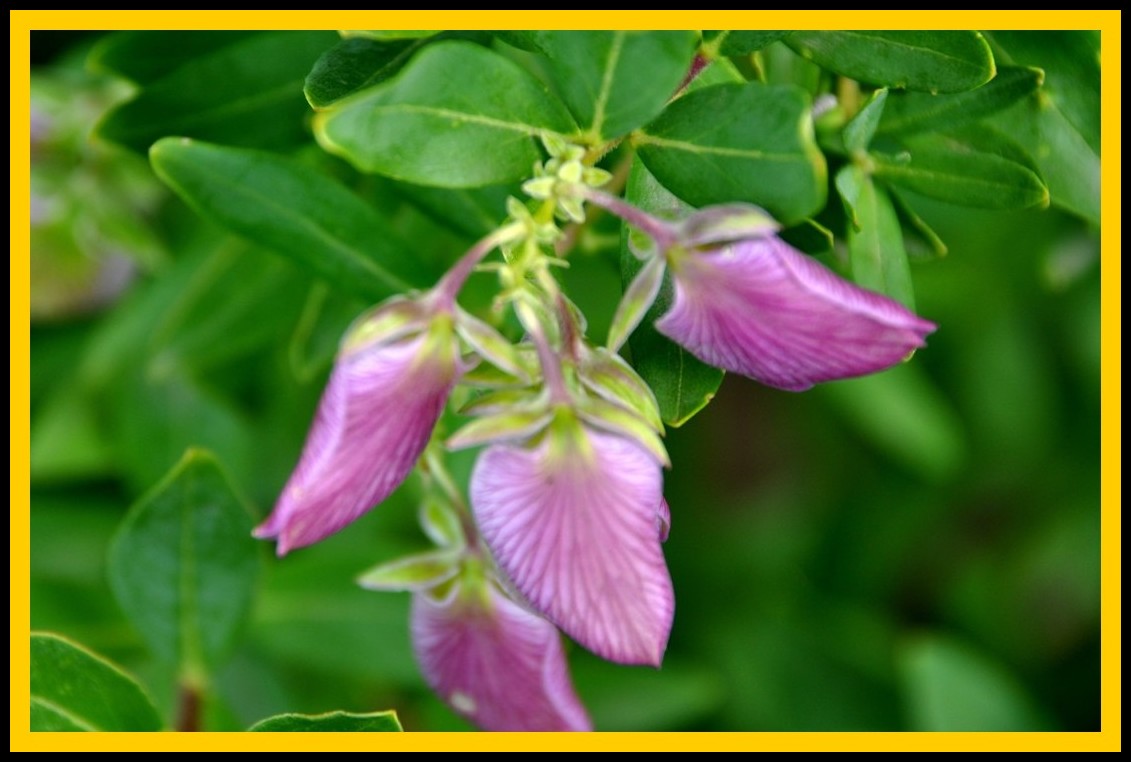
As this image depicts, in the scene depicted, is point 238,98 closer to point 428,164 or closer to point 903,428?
point 428,164

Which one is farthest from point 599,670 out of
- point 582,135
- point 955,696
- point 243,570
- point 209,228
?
point 582,135

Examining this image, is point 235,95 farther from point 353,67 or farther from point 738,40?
point 738,40

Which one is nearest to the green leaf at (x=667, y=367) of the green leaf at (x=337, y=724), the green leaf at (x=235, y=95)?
the green leaf at (x=337, y=724)

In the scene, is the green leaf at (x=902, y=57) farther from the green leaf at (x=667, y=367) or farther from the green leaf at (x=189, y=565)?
the green leaf at (x=189, y=565)

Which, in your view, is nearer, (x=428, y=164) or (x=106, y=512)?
(x=428, y=164)

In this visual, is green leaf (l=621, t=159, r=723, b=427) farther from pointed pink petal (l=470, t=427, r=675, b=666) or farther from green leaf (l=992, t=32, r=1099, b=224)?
green leaf (l=992, t=32, r=1099, b=224)

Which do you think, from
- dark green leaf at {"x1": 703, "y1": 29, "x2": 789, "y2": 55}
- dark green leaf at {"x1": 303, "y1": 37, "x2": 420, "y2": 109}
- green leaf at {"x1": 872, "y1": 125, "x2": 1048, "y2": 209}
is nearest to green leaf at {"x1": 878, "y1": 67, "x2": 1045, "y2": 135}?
green leaf at {"x1": 872, "y1": 125, "x2": 1048, "y2": 209}

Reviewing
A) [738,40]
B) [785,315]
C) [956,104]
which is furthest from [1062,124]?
[785,315]

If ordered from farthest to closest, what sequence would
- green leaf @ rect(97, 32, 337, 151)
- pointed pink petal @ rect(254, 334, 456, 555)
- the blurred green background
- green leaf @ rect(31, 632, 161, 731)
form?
the blurred green background, green leaf @ rect(97, 32, 337, 151), green leaf @ rect(31, 632, 161, 731), pointed pink petal @ rect(254, 334, 456, 555)
